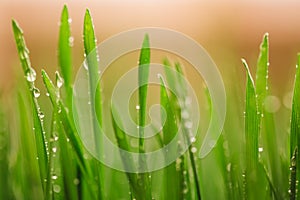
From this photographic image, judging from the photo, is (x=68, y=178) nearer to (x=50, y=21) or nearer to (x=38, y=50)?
(x=38, y=50)

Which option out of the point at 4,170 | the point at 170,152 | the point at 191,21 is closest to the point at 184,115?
the point at 170,152

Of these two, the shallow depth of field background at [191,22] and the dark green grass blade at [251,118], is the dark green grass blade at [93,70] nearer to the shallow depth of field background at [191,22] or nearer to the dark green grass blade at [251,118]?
the dark green grass blade at [251,118]

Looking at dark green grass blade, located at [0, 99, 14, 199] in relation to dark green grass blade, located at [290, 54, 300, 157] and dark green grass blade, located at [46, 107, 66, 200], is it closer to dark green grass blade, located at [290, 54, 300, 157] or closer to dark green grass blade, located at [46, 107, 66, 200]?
dark green grass blade, located at [46, 107, 66, 200]

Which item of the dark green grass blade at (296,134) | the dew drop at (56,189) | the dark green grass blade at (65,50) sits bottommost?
the dew drop at (56,189)

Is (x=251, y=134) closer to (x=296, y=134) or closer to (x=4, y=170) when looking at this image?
(x=296, y=134)

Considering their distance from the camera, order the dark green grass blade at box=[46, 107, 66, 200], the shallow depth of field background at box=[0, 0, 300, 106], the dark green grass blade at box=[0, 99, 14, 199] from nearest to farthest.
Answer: the dark green grass blade at box=[46, 107, 66, 200] < the dark green grass blade at box=[0, 99, 14, 199] < the shallow depth of field background at box=[0, 0, 300, 106]

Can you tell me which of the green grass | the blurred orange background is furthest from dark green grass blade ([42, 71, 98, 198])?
the blurred orange background

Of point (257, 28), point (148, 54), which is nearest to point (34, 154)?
point (148, 54)

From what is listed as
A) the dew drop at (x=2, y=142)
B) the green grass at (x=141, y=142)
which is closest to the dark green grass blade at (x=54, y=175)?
the green grass at (x=141, y=142)
